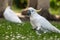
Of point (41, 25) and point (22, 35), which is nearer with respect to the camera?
point (22, 35)

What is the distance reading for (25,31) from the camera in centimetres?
890

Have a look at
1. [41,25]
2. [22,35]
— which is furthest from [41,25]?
[22,35]

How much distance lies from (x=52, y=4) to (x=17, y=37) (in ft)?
41.7

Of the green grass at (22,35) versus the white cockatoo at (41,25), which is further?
the white cockatoo at (41,25)

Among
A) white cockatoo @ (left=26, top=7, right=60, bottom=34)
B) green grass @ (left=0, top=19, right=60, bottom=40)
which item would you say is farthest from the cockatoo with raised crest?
green grass @ (left=0, top=19, right=60, bottom=40)

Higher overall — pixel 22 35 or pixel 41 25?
pixel 41 25

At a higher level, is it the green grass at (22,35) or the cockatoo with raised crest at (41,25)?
the cockatoo with raised crest at (41,25)

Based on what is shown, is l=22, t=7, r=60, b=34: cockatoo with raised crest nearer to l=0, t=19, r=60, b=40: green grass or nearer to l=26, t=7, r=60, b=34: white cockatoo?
l=26, t=7, r=60, b=34: white cockatoo

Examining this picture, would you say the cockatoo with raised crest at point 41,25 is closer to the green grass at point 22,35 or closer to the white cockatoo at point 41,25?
the white cockatoo at point 41,25

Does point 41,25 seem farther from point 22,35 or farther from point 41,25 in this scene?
point 22,35

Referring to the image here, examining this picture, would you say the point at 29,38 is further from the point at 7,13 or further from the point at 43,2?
the point at 43,2

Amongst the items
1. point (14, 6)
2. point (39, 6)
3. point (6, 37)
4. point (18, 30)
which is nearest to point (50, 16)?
point (39, 6)

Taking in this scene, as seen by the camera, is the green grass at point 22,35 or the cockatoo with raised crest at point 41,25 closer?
the green grass at point 22,35

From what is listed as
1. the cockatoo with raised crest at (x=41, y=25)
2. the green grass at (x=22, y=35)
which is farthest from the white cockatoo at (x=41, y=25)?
the green grass at (x=22, y=35)
